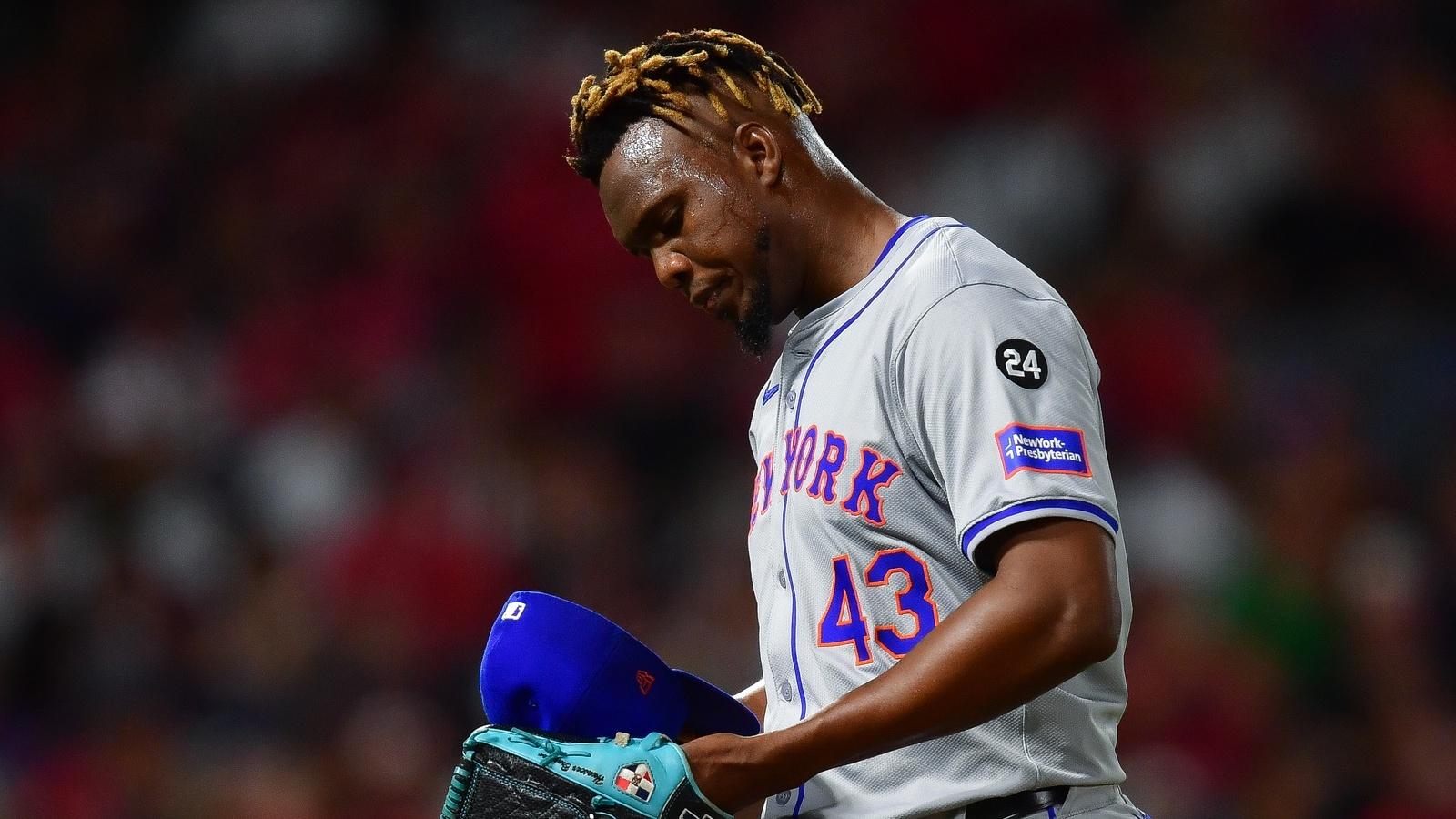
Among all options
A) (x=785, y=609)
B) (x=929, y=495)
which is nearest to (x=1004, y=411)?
(x=929, y=495)

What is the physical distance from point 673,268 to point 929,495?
1.49 ft

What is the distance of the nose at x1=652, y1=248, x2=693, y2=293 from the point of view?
1.89 metres

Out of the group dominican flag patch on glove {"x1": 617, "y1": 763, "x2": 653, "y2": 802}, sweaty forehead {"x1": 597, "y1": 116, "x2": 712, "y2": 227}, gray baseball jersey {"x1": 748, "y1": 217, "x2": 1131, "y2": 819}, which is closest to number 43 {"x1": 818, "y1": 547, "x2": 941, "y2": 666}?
gray baseball jersey {"x1": 748, "y1": 217, "x2": 1131, "y2": 819}

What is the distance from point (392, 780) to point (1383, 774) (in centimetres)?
277

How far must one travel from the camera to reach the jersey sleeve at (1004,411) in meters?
1.52

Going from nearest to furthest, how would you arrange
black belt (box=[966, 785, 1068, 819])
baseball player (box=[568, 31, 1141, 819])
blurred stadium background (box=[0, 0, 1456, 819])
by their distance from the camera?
baseball player (box=[568, 31, 1141, 819])
black belt (box=[966, 785, 1068, 819])
blurred stadium background (box=[0, 0, 1456, 819])

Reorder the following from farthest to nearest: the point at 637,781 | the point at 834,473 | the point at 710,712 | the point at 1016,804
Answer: the point at 710,712 < the point at 834,473 < the point at 1016,804 < the point at 637,781

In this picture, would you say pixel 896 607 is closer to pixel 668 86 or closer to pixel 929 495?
pixel 929 495

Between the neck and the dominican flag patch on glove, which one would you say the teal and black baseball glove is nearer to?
the dominican flag patch on glove

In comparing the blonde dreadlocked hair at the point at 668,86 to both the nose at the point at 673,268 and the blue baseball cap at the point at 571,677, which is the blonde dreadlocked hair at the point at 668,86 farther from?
the blue baseball cap at the point at 571,677

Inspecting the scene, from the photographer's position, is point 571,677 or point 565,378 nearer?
point 571,677

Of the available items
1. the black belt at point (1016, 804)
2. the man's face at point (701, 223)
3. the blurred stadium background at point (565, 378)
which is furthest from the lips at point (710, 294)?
the blurred stadium background at point (565, 378)

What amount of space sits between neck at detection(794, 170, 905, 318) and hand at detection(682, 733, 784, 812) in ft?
2.06

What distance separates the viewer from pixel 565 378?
17.7 ft
